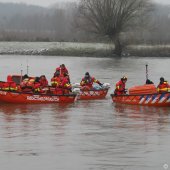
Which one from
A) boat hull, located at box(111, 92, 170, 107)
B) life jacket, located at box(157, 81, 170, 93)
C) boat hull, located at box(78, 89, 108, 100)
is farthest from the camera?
boat hull, located at box(78, 89, 108, 100)

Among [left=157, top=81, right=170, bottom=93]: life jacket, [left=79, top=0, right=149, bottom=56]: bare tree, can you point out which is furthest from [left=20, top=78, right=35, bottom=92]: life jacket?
[left=79, top=0, right=149, bottom=56]: bare tree

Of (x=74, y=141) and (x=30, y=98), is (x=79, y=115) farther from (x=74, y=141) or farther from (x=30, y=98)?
(x=74, y=141)

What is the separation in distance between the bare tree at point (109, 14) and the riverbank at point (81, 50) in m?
1.94

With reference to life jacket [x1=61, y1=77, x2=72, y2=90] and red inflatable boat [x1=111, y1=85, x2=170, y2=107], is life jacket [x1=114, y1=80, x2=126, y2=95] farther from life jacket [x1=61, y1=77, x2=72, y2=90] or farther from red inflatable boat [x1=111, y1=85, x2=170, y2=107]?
life jacket [x1=61, y1=77, x2=72, y2=90]

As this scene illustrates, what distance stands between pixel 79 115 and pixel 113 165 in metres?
8.87

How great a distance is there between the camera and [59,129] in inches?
787

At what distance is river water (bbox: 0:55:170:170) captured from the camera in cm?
1515

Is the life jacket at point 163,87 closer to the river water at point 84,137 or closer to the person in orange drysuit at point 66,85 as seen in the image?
the river water at point 84,137

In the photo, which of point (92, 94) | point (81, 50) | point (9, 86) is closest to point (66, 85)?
point (92, 94)

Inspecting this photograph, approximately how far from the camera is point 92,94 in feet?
94.2

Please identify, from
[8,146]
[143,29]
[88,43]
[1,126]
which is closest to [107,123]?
[1,126]

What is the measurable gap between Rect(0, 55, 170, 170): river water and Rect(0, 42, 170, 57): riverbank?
38.9 meters

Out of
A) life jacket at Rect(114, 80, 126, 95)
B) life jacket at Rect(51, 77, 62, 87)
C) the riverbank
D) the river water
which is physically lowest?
the river water

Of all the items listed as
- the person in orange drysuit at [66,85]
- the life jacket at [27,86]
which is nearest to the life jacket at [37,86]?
the life jacket at [27,86]
